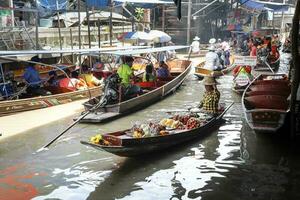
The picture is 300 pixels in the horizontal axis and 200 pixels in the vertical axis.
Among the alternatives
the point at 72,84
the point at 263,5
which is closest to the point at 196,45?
the point at 263,5

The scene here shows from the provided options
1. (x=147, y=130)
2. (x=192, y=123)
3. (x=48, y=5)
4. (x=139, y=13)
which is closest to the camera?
(x=147, y=130)

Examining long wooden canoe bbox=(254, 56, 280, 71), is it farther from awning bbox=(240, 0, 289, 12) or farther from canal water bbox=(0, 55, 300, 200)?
awning bbox=(240, 0, 289, 12)

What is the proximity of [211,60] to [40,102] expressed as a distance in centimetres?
898

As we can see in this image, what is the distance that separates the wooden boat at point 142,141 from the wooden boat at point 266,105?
3.93 ft

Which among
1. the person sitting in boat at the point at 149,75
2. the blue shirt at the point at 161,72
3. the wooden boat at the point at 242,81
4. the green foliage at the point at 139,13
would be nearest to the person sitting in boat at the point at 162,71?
the blue shirt at the point at 161,72

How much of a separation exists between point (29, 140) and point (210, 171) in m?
4.58

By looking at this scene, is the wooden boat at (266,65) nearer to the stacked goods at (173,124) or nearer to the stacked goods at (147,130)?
the stacked goods at (173,124)

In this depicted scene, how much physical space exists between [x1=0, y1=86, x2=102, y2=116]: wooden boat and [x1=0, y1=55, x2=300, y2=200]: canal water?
1740 millimetres

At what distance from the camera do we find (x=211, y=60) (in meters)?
18.4

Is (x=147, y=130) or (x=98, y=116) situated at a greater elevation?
(x=147, y=130)

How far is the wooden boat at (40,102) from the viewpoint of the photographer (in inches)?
456

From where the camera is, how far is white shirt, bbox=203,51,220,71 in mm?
18211

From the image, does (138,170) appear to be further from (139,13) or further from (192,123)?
(139,13)

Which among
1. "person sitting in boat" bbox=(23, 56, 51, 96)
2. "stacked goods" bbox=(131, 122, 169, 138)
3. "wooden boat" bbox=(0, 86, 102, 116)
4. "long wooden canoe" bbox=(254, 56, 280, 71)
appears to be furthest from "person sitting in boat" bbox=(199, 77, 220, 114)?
"long wooden canoe" bbox=(254, 56, 280, 71)
